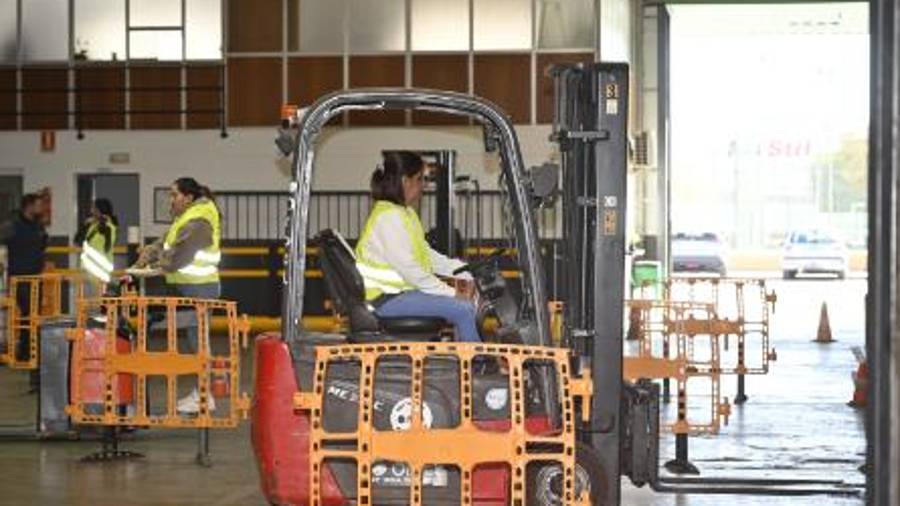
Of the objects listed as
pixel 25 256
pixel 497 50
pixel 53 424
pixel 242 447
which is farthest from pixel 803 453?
pixel 497 50

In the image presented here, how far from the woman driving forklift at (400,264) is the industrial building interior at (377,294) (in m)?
0.03

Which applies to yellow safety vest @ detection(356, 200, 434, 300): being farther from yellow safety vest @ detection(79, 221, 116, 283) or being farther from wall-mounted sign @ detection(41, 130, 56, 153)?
wall-mounted sign @ detection(41, 130, 56, 153)

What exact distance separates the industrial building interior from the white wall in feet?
0.15

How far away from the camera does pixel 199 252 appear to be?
14.3 m

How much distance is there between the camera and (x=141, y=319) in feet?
42.2

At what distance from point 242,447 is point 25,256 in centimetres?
713

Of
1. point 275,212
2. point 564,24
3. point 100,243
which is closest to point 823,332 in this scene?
point 564,24

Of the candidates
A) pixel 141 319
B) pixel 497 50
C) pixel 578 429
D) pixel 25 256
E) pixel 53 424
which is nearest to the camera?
pixel 578 429

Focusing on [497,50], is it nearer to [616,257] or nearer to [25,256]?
Result: [25,256]

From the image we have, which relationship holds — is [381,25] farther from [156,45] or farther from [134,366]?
[134,366]

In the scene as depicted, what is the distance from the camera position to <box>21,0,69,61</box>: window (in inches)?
1125

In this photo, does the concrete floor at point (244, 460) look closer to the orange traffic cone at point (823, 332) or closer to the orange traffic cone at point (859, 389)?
the orange traffic cone at point (859, 389)

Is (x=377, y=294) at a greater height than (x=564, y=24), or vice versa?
(x=564, y=24)

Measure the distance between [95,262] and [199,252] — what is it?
21.2ft
